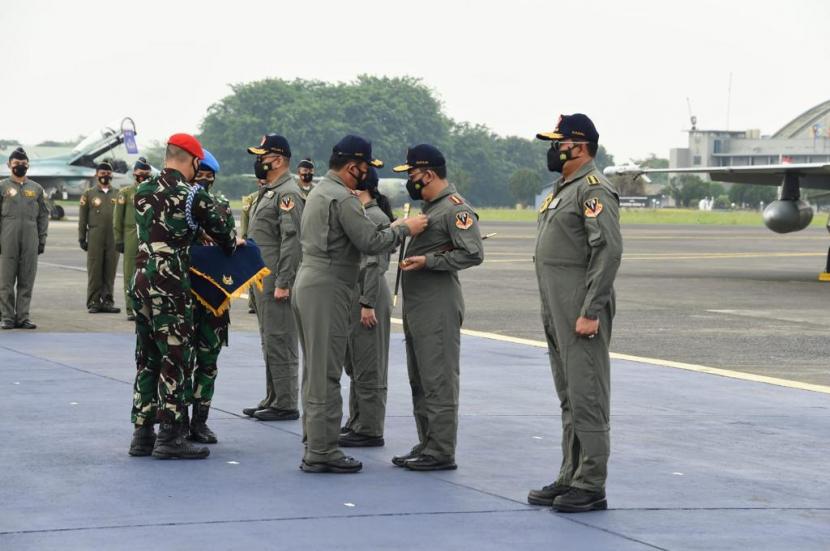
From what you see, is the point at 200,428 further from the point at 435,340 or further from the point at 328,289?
the point at 435,340

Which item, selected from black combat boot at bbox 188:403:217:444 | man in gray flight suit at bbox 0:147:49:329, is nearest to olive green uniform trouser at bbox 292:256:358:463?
black combat boot at bbox 188:403:217:444

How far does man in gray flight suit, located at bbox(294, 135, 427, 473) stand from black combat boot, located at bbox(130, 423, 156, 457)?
989 mm

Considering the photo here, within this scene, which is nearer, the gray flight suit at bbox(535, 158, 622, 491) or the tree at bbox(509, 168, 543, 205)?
the gray flight suit at bbox(535, 158, 622, 491)

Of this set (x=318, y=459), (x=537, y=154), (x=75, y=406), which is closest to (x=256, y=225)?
(x=75, y=406)

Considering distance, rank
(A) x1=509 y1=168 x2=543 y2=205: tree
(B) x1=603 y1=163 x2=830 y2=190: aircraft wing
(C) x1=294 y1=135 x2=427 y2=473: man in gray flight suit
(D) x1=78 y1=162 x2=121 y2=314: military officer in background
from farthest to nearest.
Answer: (A) x1=509 y1=168 x2=543 y2=205: tree → (B) x1=603 y1=163 x2=830 y2=190: aircraft wing → (D) x1=78 y1=162 x2=121 y2=314: military officer in background → (C) x1=294 y1=135 x2=427 y2=473: man in gray flight suit

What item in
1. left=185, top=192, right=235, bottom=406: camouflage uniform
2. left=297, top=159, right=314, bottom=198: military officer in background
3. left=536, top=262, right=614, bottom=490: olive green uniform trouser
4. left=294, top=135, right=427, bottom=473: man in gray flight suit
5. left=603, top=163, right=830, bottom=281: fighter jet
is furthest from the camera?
left=603, top=163, right=830, bottom=281: fighter jet

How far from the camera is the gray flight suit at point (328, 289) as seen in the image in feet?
24.0

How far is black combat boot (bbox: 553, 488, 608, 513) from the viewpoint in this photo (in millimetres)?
6375

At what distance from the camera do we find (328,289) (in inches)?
292

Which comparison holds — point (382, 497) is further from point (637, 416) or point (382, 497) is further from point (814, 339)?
point (814, 339)

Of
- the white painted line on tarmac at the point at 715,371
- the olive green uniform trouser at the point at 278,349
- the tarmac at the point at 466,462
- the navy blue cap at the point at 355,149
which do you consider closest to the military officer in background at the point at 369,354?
the tarmac at the point at 466,462

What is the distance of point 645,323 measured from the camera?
673 inches

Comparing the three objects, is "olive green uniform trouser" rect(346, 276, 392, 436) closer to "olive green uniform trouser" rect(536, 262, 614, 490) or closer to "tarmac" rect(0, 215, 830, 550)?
"tarmac" rect(0, 215, 830, 550)

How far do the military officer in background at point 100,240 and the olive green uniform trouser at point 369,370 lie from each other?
9.86 m
